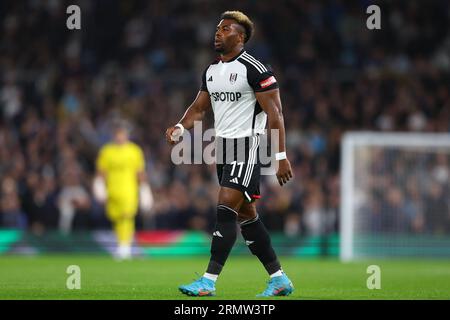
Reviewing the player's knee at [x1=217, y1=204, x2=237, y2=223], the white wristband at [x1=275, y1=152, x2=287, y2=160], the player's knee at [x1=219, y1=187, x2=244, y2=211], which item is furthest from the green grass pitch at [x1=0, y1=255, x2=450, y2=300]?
Result: the white wristband at [x1=275, y1=152, x2=287, y2=160]

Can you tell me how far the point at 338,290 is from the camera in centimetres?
1108

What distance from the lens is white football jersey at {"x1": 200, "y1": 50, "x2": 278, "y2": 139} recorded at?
9.84 m

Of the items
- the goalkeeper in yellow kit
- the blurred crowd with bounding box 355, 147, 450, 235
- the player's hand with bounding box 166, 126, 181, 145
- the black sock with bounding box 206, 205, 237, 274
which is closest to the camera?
the black sock with bounding box 206, 205, 237, 274

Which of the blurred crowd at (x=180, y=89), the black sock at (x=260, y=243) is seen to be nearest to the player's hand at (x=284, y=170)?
the black sock at (x=260, y=243)

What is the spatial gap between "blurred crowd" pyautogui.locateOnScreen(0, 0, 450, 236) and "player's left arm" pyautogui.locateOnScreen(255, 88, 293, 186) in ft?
35.4

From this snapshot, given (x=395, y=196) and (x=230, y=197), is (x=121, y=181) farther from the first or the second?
(x=230, y=197)

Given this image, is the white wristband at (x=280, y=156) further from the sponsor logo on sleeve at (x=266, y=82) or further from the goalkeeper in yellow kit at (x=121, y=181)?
the goalkeeper in yellow kit at (x=121, y=181)

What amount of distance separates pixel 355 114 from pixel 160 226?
5004 millimetres

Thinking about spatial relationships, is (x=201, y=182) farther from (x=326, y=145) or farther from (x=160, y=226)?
(x=326, y=145)

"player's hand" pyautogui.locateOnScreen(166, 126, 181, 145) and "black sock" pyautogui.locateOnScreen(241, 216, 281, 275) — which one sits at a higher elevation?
"player's hand" pyautogui.locateOnScreen(166, 126, 181, 145)

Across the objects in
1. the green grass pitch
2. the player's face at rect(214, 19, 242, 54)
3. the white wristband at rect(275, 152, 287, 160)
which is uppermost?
the player's face at rect(214, 19, 242, 54)

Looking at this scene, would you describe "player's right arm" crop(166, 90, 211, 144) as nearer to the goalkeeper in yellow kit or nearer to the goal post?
the goalkeeper in yellow kit

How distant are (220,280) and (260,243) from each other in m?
2.75

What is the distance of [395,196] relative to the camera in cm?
2011
